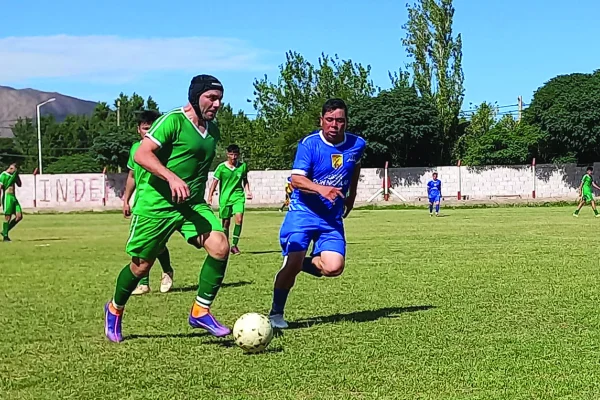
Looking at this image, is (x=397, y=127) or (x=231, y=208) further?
(x=397, y=127)

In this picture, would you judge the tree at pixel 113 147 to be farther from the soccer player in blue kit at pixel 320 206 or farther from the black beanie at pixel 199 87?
the black beanie at pixel 199 87

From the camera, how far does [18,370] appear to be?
6285mm

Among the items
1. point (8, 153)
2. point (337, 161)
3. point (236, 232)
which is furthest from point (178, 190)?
point (8, 153)

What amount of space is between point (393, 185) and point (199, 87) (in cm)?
4741

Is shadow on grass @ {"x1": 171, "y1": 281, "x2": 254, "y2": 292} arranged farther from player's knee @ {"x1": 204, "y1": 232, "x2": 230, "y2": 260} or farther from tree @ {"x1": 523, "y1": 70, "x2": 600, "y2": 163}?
tree @ {"x1": 523, "y1": 70, "x2": 600, "y2": 163}

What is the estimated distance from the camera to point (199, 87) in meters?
7.12

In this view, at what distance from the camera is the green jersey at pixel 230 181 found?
51.7 ft

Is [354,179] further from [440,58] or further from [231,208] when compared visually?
[440,58]

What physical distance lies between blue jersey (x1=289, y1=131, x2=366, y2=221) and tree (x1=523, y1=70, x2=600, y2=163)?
46862 mm

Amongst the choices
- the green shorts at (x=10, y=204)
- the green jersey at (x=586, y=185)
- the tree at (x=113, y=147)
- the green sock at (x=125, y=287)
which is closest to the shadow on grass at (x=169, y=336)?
the green sock at (x=125, y=287)

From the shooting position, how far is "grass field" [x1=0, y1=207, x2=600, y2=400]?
560cm

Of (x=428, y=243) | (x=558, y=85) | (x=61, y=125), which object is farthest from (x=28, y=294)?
(x=61, y=125)

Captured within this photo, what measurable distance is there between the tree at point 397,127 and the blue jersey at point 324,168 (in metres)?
48.5

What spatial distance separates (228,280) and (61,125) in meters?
101
